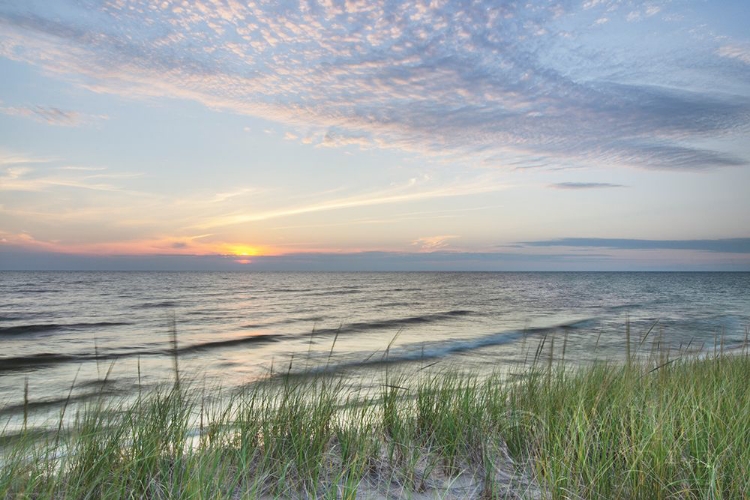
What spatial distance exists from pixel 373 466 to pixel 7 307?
38.7 metres

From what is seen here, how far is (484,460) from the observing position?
4.15 metres

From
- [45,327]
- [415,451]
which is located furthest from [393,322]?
[415,451]

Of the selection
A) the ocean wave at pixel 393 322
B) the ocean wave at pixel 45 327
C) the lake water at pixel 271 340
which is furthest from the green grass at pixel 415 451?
the ocean wave at pixel 45 327

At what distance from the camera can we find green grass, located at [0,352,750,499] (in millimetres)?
3252

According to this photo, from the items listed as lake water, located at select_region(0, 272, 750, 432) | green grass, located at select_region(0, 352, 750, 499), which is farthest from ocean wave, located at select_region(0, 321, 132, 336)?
green grass, located at select_region(0, 352, 750, 499)

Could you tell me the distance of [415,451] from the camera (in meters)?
4.26

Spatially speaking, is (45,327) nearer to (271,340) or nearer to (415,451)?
(271,340)

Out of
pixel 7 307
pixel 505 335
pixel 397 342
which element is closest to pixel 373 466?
pixel 397 342

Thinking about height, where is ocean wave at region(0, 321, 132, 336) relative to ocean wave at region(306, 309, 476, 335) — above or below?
above

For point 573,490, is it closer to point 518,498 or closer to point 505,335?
point 518,498

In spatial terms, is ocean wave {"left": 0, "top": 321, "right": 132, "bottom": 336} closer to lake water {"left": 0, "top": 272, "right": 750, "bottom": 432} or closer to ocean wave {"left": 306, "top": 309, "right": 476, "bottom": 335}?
lake water {"left": 0, "top": 272, "right": 750, "bottom": 432}

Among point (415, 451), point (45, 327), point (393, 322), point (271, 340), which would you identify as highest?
point (415, 451)

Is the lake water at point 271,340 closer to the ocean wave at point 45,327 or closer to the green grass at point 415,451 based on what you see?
the ocean wave at point 45,327

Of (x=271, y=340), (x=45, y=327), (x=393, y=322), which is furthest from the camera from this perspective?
(x=393, y=322)
